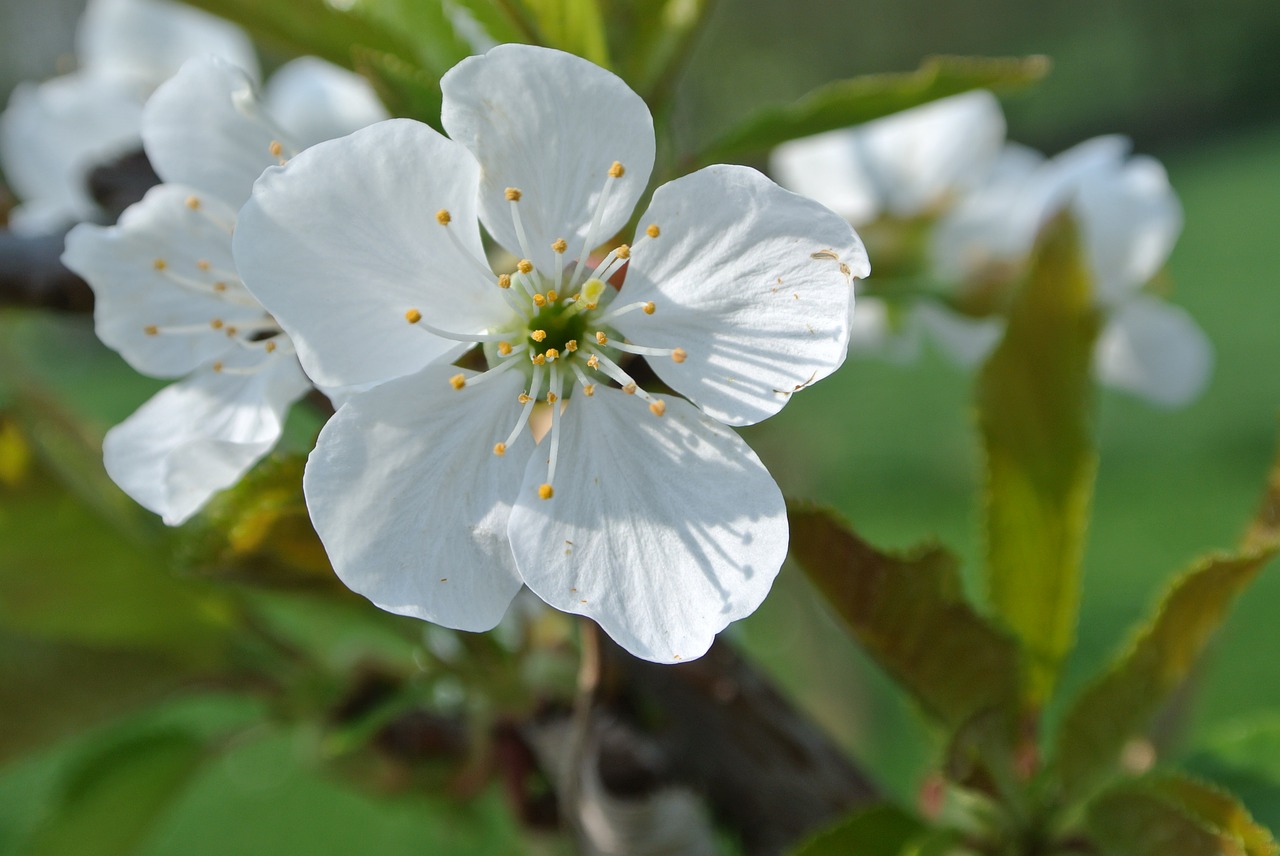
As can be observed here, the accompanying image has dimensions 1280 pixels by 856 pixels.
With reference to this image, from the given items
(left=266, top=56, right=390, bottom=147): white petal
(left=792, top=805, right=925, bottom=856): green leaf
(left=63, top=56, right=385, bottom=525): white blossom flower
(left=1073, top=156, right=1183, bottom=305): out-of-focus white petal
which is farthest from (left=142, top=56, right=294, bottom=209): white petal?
(left=1073, top=156, right=1183, bottom=305): out-of-focus white petal

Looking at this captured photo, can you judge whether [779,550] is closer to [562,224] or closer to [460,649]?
[562,224]

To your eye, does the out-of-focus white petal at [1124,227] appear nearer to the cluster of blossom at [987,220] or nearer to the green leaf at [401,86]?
the cluster of blossom at [987,220]

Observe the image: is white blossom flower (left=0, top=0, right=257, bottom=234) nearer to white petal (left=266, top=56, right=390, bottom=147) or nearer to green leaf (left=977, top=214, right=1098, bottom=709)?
white petal (left=266, top=56, right=390, bottom=147)

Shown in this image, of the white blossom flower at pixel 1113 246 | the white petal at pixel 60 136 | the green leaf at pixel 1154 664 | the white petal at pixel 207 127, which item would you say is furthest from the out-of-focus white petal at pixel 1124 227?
the white petal at pixel 60 136

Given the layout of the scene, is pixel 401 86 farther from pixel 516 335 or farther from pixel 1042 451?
pixel 1042 451

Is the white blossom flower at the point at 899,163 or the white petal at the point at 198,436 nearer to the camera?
the white petal at the point at 198,436

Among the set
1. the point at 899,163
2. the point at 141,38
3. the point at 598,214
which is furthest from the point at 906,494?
the point at 598,214
